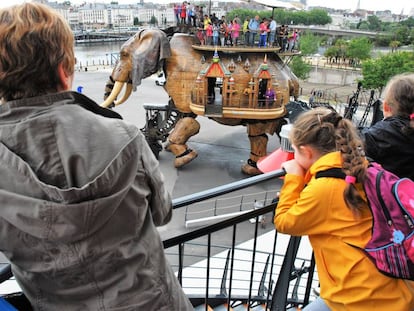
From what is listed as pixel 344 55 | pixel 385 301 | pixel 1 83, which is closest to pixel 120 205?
pixel 1 83

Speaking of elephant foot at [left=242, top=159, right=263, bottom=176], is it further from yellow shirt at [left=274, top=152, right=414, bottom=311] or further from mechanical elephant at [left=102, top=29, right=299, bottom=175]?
yellow shirt at [left=274, top=152, right=414, bottom=311]

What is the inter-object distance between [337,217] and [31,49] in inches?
51.3

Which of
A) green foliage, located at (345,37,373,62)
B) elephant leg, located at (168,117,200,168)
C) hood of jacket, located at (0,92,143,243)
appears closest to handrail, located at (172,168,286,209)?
hood of jacket, located at (0,92,143,243)

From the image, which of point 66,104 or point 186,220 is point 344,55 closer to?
point 186,220

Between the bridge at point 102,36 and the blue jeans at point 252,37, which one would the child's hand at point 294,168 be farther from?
the bridge at point 102,36

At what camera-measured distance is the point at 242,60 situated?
1253 cm

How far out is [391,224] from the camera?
1.57 m

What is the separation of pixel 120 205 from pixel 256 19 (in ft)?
40.2

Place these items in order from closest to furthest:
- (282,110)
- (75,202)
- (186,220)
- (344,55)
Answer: (75,202), (186,220), (282,110), (344,55)

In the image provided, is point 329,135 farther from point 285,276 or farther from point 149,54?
point 149,54

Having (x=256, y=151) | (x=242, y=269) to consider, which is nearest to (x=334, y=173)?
(x=242, y=269)

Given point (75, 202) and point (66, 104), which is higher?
point (66, 104)

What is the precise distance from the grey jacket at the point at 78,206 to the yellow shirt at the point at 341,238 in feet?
2.38

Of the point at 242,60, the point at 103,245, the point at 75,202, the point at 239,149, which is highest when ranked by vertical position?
the point at 75,202
